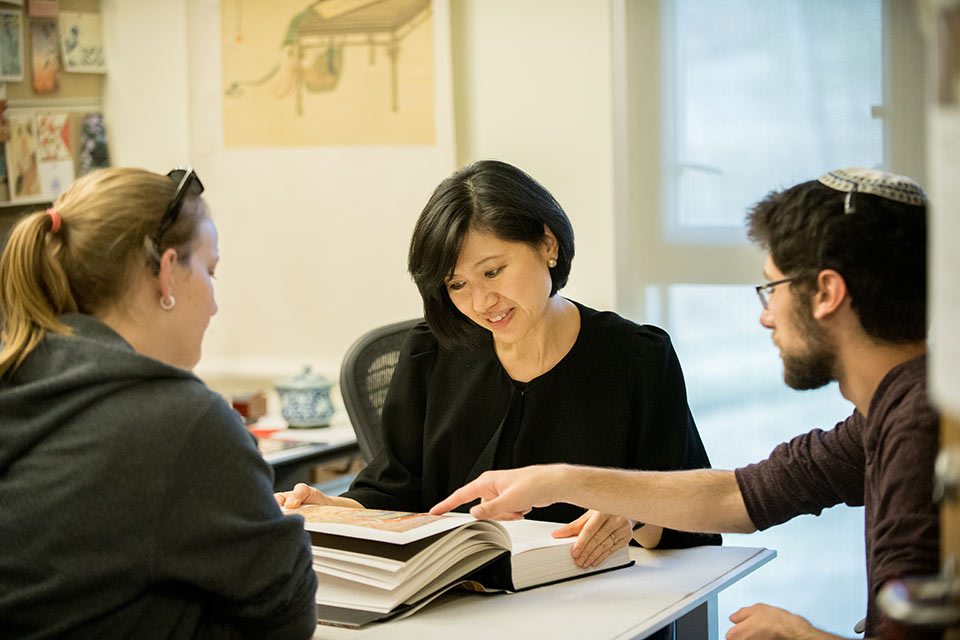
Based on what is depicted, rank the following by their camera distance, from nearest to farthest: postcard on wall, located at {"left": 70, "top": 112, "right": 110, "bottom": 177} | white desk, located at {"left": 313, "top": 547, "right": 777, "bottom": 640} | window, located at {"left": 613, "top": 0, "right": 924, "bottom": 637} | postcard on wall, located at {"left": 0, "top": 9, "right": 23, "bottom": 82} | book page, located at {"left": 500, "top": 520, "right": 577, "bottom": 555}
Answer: white desk, located at {"left": 313, "top": 547, "right": 777, "bottom": 640}
book page, located at {"left": 500, "top": 520, "right": 577, "bottom": 555}
window, located at {"left": 613, "top": 0, "right": 924, "bottom": 637}
postcard on wall, located at {"left": 0, "top": 9, "right": 23, "bottom": 82}
postcard on wall, located at {"left": 70, "top": 112, "right": 110, "bottom": 177}

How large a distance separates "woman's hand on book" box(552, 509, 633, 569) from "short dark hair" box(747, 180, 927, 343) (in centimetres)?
52

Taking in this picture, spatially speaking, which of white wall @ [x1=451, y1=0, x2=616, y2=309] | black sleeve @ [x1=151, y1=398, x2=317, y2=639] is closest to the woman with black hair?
black sleeve @ [x1=151, y1=398, x2=317, y2=639]

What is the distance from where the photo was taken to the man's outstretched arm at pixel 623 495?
5.65 ft

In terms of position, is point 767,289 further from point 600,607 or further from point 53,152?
point 53,152

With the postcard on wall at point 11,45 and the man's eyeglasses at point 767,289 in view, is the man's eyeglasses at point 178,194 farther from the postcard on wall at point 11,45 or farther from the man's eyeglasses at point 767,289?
the postcard on wall at point 11,45

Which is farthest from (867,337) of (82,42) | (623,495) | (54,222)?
(82,42)

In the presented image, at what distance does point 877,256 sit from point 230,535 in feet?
3.00

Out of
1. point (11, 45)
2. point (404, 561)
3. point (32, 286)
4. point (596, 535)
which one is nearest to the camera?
point (32, 286)

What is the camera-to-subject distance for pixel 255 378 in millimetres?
3678

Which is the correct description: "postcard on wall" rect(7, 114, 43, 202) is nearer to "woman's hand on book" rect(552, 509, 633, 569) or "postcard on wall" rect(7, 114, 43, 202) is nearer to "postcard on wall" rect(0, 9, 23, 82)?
"postcard on wall" rect(0, 9, 23, 82)

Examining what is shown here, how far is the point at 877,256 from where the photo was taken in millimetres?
1435

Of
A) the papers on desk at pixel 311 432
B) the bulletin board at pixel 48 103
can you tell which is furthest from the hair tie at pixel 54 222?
the bulletin board at pixel 48 103

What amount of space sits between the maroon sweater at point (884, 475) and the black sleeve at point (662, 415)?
31 cm

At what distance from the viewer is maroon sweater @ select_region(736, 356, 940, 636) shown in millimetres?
1286
